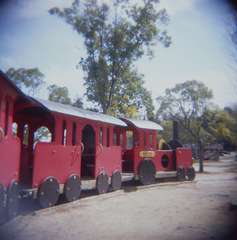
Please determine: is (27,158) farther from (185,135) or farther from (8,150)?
(185,135)

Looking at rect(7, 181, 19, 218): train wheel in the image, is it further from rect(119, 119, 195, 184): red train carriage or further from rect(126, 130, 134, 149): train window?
rect(126, 130, 134, 149): train window

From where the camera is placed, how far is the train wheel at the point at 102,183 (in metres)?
10.7

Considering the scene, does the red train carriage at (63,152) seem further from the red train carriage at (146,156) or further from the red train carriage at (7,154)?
the red train carriage at (146,156)

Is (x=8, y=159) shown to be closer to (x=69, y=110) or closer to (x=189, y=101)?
(x=69, y=110)

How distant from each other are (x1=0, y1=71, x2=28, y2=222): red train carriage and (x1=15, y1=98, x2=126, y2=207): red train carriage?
A: 742 mm

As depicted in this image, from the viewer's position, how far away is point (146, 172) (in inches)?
551

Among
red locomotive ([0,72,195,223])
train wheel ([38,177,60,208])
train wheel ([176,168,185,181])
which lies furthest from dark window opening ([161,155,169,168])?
train wheel ([38,177,60,208])

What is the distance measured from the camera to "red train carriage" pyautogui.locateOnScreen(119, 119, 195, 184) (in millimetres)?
13789

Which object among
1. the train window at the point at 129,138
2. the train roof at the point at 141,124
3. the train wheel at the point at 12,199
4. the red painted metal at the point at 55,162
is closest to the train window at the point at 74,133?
the red painted metal at the point at 55,162

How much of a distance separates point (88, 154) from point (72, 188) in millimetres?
2438

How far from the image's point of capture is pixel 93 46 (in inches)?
898

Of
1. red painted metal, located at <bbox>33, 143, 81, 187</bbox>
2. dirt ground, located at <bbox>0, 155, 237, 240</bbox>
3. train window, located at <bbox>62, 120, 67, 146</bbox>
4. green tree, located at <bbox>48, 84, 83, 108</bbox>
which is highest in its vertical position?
green tree, located at <bbox>48, 84, 83, 108</bbox>

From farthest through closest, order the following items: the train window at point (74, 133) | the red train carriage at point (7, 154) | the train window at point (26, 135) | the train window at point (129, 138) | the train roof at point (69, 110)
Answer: the train window at point (129, 138)
the train window at point (26, 135)
the train window at point (74, 133)
the train roof at point (69, 110)
the red train carriage at point (7, 154)

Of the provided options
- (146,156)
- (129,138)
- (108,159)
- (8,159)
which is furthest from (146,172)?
(8,159)
